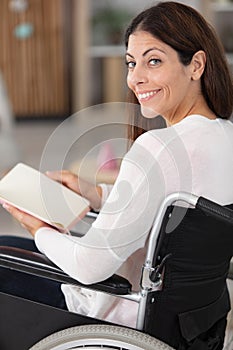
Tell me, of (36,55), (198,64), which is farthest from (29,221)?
(36,55)

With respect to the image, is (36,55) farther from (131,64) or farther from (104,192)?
(131,64)

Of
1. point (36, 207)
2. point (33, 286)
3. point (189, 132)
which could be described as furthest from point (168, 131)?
point (33, 286)

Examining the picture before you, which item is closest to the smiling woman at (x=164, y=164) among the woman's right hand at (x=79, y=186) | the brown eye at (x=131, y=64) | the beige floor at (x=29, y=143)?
the brown eye at (x=131, y=64)

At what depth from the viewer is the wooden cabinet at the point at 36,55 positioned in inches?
222

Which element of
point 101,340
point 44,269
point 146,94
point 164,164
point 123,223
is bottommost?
point 101,340

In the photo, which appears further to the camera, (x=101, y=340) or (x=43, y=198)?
(x=43, y=198)

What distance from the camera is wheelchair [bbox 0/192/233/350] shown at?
1.35 meters

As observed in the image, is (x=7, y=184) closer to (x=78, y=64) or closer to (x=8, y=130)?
(x=8, y=130)

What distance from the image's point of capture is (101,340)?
1.36 m

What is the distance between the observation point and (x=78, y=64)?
5.80m

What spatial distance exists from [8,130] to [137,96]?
234cm

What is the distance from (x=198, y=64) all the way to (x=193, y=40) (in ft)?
0.18

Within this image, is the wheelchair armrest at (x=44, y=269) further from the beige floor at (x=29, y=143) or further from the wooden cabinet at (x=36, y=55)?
the wooden cabinet at (x=36, y=55)

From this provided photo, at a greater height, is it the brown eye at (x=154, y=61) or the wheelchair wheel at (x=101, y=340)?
the brown eye at (x=154, y=61)
